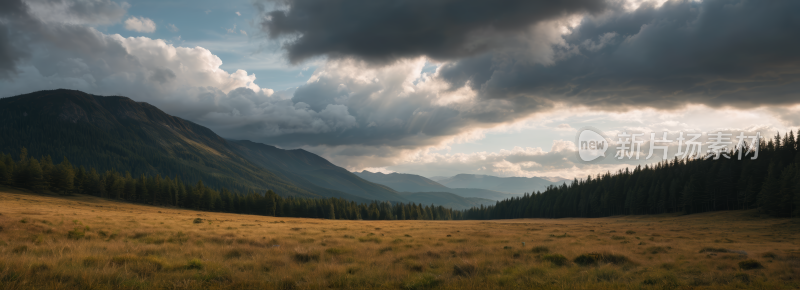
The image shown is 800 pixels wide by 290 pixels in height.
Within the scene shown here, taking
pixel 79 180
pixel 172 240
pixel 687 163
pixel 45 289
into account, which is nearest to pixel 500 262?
pixel 45 289

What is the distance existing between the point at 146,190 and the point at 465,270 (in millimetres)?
127787

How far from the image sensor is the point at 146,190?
110m

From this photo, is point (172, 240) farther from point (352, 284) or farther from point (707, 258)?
point (707, 258)

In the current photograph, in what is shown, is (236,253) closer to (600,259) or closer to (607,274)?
(607,274)

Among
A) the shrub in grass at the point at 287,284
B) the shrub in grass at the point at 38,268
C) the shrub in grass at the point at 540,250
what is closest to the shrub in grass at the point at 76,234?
the shrub in grass at the point at 38,268

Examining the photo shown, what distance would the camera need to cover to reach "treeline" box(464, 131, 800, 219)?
6444cm

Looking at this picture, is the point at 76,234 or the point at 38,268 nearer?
the point at 38,268

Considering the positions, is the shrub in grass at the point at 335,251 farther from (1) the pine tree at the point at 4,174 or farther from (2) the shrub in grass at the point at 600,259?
(1) the pine tree at the point at 4,174

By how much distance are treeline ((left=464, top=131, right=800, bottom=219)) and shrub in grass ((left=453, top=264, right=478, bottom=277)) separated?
75.1 meters

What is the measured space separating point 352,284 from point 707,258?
19.7 meters

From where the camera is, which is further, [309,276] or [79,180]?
[79,180]

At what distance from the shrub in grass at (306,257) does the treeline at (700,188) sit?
261 feet

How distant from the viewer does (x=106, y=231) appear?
23.0m

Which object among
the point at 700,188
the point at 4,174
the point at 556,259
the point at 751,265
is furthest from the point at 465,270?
the point at 4,174
